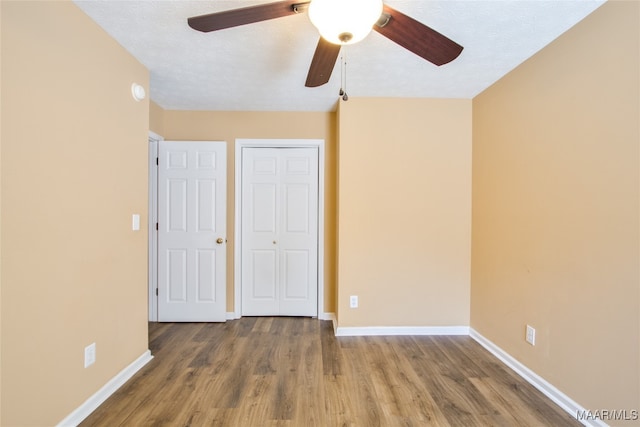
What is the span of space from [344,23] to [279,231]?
7.87 ft

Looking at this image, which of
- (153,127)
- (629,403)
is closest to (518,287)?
(629,403)

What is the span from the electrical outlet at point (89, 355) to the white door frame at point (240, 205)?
1.47 meters

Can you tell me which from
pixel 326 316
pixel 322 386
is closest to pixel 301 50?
pixel 322 386

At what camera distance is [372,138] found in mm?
2701

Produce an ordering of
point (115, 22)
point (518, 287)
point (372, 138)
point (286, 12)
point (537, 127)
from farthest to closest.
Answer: point (372, 138) → point (518, 287) → point (537, 127) → point (115, 22) → point (286, 12)

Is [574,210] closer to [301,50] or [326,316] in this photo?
[301,50]

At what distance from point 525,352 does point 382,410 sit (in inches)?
48.1

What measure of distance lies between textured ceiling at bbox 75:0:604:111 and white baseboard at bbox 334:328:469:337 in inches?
92.0

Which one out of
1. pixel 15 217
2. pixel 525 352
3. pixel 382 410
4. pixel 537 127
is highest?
pixel 537 127

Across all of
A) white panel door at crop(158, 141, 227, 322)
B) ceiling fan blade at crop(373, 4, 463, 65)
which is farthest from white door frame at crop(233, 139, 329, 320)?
ceiling fan blade at crop(373, 4, 463, 65)

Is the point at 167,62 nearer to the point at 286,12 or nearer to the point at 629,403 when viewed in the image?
the point at 286,12

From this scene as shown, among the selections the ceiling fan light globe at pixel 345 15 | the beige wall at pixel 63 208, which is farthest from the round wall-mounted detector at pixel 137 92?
the ceiling fan light globe at pixel 345 15

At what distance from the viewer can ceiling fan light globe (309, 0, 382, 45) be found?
97 cm

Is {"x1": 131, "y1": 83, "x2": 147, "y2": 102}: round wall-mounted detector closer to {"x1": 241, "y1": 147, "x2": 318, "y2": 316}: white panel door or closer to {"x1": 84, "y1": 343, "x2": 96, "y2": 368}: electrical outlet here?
{"x1": 241, "y1": 147, "x2": 318, "y2": 316}: white panel door
